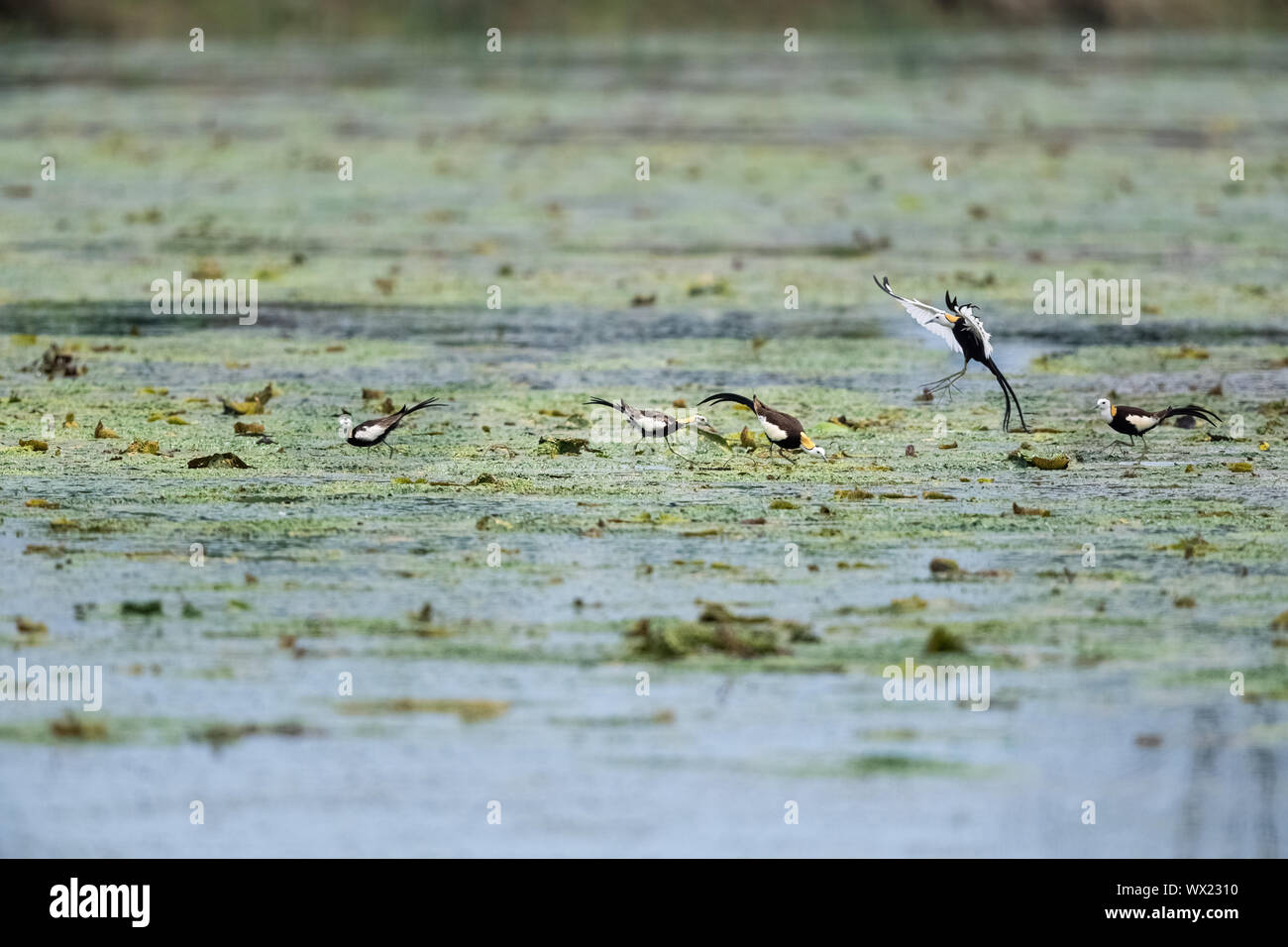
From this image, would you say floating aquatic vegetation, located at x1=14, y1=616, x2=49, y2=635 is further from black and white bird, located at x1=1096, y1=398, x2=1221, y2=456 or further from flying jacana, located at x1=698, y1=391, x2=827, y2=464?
black and white bird, located at x1=1096, y1=398, x2=1221, y2=456

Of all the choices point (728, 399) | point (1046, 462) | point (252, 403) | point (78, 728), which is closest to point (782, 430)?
point (728, 399)

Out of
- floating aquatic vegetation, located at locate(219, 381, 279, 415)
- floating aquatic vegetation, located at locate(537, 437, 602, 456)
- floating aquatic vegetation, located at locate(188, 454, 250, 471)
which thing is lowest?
floating aquatic vegetation, located at locate(188, 454, 250, 471)

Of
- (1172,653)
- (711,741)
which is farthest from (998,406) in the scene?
(711,741)

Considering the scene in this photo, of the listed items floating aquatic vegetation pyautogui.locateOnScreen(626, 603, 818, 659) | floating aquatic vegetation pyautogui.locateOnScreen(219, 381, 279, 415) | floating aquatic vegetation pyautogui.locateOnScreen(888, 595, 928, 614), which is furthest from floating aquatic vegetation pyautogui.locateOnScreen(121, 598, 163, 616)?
floating aquatic vegetation pyautogui.locateOnScreen(219, 381, 279, 415)

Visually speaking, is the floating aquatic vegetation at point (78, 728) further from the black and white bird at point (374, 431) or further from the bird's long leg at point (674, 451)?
the bird's long leg at point (674, 451)

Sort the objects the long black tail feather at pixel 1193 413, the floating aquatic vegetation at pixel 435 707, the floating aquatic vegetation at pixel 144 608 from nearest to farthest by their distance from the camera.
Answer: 1. the floating aquatic vegetation at pixel 435 707
2. the floating aquatic vegetation at pixel 144 608
3. the long black tail feather at pixel 1193 413

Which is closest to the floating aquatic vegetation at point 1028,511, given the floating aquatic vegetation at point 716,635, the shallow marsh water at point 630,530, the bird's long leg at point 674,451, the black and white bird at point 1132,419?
the shallow marsh water at point 630,530

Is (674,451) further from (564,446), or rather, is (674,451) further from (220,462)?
(220,462)

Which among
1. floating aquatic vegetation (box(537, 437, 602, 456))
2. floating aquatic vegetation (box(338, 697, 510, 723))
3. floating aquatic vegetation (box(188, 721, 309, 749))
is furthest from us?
floating aquatic vegetation (box(537, 437, 602, 456))
